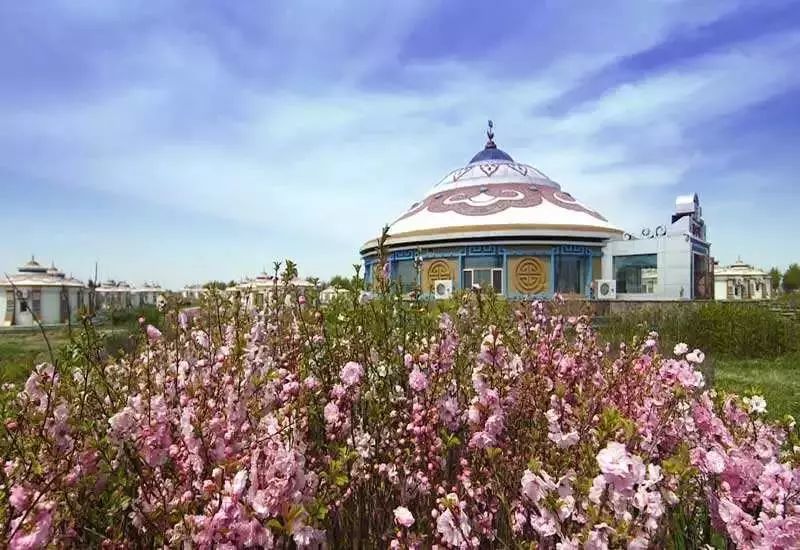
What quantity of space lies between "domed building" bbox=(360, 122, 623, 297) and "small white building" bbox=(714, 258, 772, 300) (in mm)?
41740

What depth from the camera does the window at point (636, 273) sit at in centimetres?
2669

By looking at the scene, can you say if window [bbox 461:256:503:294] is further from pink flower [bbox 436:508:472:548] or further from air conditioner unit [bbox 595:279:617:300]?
pink flower [bbox 436:508:472:548]

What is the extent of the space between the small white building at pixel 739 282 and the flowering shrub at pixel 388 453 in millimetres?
69187

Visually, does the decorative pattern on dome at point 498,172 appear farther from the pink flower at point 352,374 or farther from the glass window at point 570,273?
the pink flower at point 352,374

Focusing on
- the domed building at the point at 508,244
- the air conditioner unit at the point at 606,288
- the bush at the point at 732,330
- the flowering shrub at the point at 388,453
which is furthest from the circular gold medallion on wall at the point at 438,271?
the flowering shrub at the point at 388,453

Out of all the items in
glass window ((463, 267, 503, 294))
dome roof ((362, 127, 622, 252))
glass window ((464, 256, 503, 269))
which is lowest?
glass window ((463, 267, 503, 294))

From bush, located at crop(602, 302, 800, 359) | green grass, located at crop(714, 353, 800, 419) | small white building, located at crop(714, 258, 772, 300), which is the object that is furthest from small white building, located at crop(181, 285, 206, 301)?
small white building, located at crop(714, 258, 772, 300)

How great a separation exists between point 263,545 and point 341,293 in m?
2.19

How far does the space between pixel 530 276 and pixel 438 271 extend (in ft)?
16.0

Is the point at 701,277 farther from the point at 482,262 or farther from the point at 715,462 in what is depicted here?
the point at 715,462

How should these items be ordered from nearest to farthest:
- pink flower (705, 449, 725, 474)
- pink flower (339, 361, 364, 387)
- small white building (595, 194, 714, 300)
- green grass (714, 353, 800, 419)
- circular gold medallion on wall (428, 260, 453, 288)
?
pink flower (705, 449, 725, 474) → pink flower (339, 361, 364, 387) → green grass (714, 353, 800, 419) → small white building (595, 194, 714, 300) → circular gold medallion on wall (428, 260, 453, 288)

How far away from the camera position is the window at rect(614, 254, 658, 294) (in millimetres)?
26688

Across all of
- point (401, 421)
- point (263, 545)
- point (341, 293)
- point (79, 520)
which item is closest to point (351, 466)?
point (401, 421)

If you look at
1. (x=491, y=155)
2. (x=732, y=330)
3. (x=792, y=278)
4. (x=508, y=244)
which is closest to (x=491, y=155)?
(x=491, y=155)
